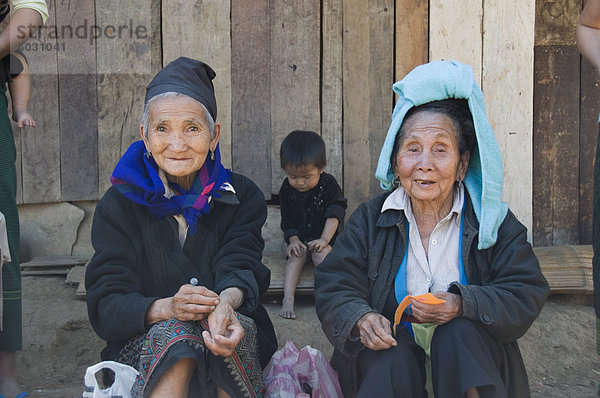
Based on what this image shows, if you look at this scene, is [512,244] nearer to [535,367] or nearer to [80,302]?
[535,367]

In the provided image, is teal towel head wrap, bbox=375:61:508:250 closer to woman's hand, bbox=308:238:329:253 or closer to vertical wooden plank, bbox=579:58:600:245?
woman's hand, bbox=308:238:329:253

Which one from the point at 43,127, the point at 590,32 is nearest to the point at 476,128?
the point at 590,32

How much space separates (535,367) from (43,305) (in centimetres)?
300

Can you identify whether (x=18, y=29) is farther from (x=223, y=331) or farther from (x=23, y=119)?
(x=223, y=331)

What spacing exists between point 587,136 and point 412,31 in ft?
4.78

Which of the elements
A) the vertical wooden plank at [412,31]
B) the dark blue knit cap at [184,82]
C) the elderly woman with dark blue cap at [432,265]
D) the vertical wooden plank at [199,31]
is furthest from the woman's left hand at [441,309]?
the vertical wooden plank at [199,31]

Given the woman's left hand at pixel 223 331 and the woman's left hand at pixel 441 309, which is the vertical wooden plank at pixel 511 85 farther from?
the woman's left hand at pixel 223 331

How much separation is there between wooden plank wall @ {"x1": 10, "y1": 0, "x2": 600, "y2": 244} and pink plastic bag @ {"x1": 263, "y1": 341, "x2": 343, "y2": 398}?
1.91 meters

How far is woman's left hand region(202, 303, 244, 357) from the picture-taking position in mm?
2389

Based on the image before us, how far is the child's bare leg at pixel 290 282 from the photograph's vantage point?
412cm

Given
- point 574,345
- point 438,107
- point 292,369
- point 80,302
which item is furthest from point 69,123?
point 574,345

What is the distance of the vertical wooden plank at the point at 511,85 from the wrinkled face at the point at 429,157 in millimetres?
1871

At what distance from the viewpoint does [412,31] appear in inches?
179

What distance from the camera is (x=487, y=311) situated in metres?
2.37
